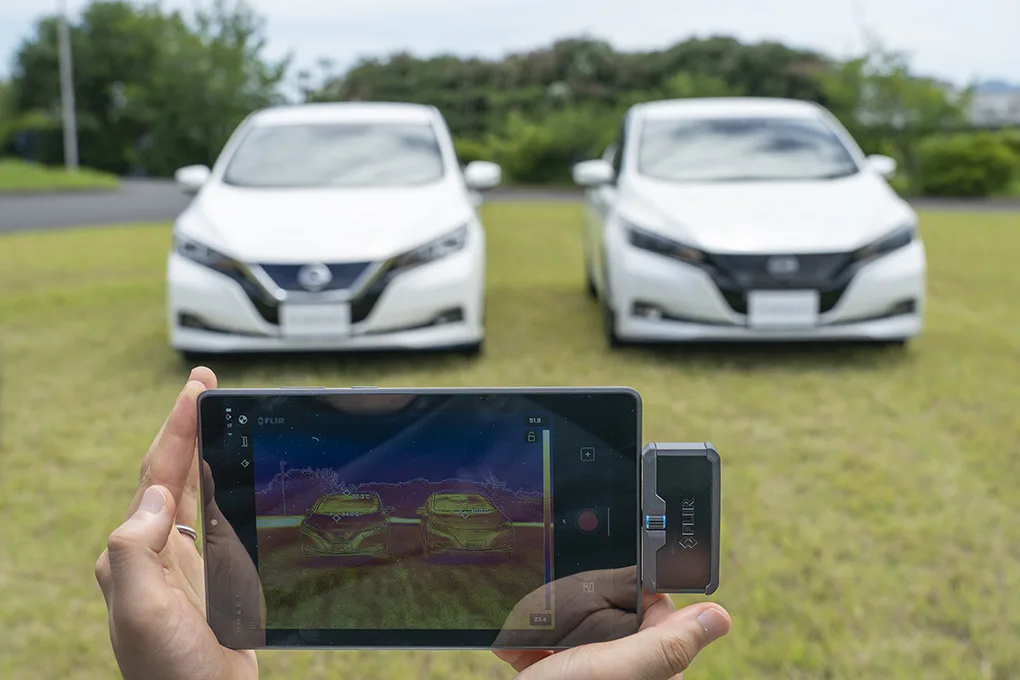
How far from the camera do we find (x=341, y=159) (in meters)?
7.00

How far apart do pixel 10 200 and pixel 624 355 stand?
72.8 ft

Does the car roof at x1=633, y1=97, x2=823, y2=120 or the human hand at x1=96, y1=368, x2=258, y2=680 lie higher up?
the human hand at x1=96, y1=368, x2=258, y2=680

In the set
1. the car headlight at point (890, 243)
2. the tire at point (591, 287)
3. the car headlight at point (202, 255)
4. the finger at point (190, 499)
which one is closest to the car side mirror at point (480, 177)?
the tire at point (591, 287)

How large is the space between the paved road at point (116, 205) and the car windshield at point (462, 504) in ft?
55.2

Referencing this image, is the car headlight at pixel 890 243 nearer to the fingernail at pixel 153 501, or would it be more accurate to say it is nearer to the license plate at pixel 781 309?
the license plate at pixel 781 309

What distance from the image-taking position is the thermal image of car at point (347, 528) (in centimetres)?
142

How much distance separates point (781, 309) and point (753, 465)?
1.98m

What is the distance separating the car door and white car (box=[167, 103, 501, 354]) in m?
0.97

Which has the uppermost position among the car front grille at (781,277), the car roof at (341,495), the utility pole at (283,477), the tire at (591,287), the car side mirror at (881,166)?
the utility pole at (283,477)

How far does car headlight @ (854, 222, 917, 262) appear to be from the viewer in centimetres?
617

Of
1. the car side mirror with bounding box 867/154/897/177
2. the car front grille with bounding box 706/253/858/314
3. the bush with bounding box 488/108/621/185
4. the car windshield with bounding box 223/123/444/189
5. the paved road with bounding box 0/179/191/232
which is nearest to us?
the car front grille with bounding box 706/253/858/314

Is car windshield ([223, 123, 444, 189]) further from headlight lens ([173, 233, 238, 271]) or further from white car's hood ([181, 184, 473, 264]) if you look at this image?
headlight lens ([173, 233, 238, 271])

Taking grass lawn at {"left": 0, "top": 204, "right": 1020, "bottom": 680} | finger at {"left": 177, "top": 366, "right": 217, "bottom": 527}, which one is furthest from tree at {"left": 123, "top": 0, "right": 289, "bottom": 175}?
finger at {"left": 177, "top": 366, "right": 217, "bottom": 527}

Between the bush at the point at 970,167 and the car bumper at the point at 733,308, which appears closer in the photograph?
the car bumper at the point at 733,308
